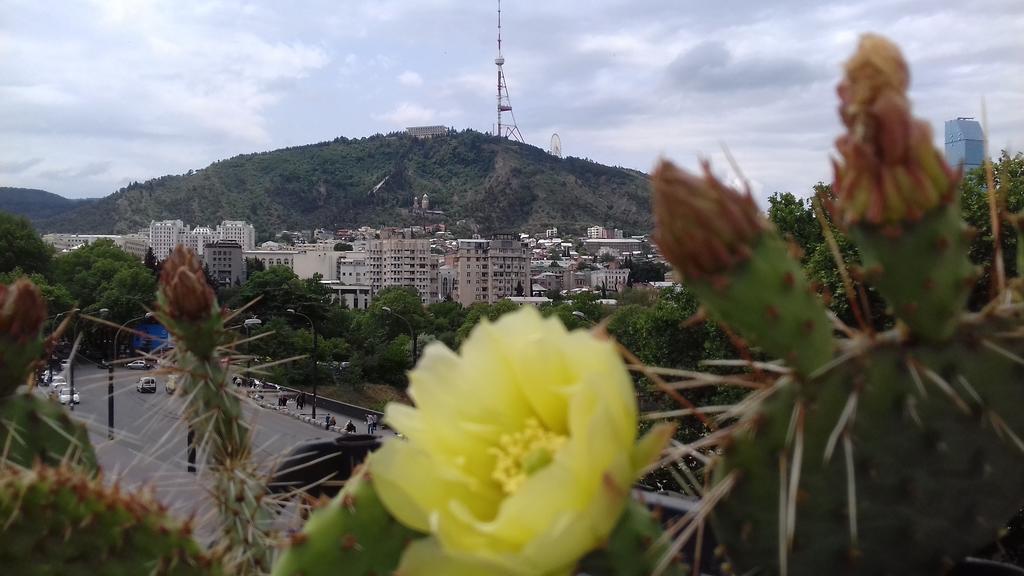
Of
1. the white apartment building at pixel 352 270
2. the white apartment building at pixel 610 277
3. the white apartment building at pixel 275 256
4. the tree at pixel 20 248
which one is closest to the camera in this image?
the tree at pixel 20 248

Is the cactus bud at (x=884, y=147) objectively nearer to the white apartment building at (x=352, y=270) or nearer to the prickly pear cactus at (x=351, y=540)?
the prickly pear cactus at (x=351, y=540)

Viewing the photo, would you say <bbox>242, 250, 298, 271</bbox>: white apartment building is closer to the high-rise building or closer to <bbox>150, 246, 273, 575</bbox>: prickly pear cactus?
<bbox>150, 246, 273, 575</bbox>: prickly pear cactus

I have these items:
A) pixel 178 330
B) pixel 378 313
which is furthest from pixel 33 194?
pixel 178 330

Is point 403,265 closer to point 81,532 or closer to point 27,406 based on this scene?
point 27,406

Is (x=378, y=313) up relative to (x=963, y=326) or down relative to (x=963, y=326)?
down

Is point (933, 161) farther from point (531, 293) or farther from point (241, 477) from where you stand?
point (531, 293)

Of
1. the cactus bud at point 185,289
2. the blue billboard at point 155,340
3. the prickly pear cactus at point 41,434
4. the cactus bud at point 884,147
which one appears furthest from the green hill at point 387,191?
the cactus bud at point 884,147
